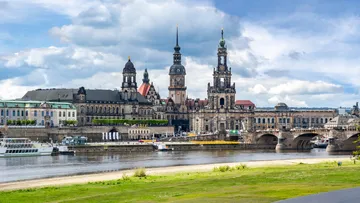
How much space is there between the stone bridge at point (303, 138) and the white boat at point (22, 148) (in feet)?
145

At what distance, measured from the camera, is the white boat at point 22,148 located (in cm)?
9769

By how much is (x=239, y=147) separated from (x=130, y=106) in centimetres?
5648

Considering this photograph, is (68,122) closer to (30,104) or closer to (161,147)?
(30,104)

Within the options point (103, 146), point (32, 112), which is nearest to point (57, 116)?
point (32, 112)

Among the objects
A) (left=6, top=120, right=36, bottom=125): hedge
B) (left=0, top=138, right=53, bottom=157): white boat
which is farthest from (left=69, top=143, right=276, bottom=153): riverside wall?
(left=6, top=120, right=36, bottom=125): hedge

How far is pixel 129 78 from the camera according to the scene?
187000mm

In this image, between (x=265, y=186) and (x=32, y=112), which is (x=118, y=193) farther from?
(x=32, y=112)

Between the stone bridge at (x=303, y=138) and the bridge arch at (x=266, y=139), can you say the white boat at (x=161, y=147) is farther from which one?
the bridge arch at (x=266, y=139)

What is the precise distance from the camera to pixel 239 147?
13425cm

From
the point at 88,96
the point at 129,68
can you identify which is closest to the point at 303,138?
the point at 88,96

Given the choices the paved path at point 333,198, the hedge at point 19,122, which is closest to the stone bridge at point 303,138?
the hedge at point 19,122

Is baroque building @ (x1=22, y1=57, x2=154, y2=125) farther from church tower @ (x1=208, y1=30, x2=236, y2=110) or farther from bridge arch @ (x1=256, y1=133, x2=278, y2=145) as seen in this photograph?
A: bridge arch @ (x1=256, y1=133, x2=278, y2=145)

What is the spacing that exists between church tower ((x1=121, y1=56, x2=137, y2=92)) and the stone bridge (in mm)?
53720

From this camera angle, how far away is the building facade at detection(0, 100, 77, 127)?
5792 inches
